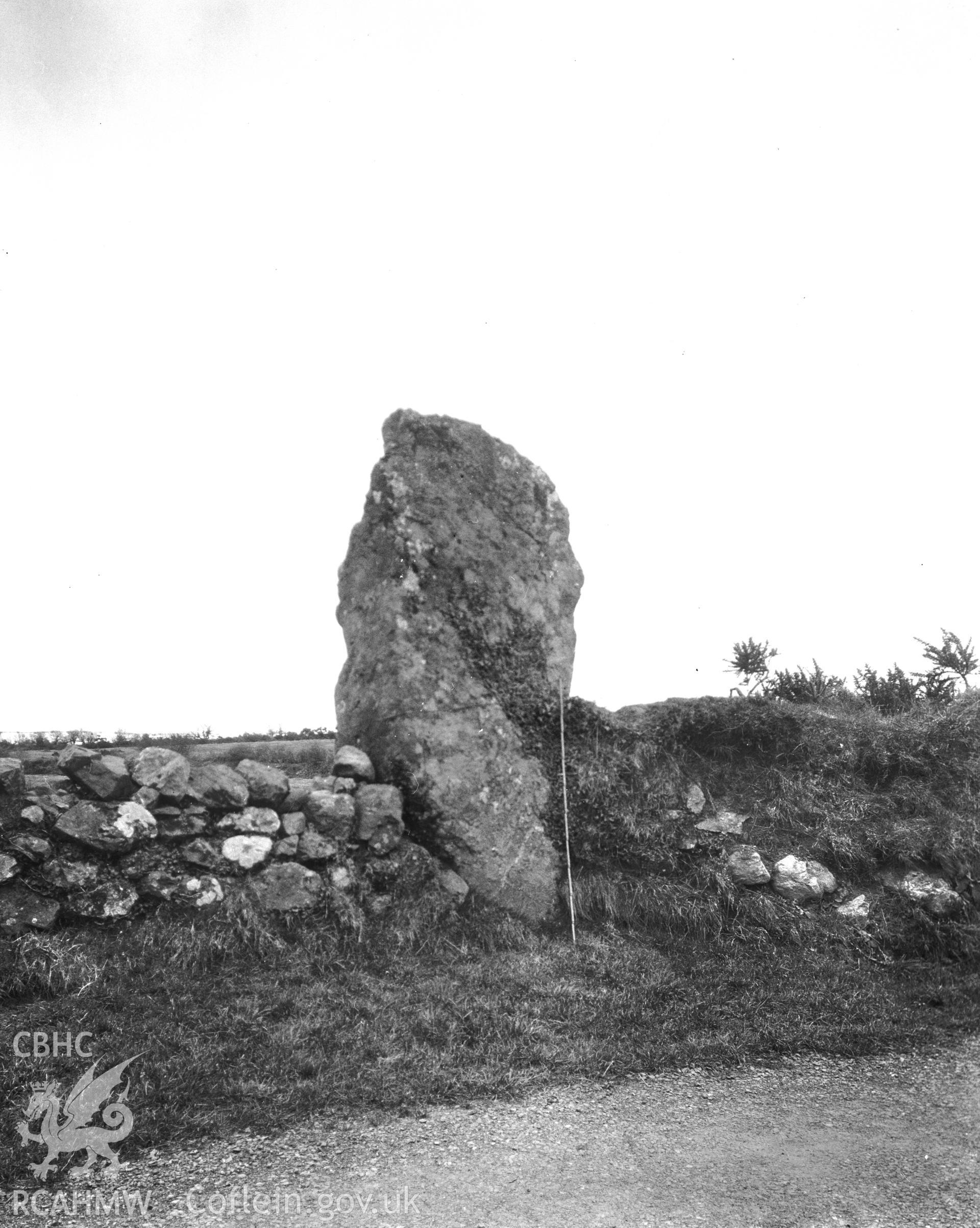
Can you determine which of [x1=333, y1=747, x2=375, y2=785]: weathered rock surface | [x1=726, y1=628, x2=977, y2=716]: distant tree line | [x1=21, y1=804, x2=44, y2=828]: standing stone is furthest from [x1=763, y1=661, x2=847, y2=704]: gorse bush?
[x1=21, y1=804, x2=44, y2=828]: standing stone

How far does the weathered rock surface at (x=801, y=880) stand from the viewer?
8336 mm

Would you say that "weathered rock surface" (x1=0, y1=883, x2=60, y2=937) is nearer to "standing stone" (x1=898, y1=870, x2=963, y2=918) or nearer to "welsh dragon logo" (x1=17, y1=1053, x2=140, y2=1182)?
"welsh dragon logo" (x1=17, y1=1053, x2=140, y2=1182)

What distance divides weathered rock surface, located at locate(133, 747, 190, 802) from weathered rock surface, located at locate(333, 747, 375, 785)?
1420mm

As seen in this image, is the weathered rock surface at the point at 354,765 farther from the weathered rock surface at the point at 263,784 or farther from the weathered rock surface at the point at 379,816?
the weathered rock surface at the point at 263,784

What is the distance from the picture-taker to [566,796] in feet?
28.4

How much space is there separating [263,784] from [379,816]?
3.46 feet

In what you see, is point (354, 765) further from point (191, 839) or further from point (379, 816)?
point (191, 839)

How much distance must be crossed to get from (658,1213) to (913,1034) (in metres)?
3.31

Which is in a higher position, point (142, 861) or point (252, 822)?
point (252, 822)

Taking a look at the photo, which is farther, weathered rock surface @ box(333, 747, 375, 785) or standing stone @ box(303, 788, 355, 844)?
weathered rock surface @ box(333, 747, 375, 785)

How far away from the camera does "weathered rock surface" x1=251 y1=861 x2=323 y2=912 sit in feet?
23.2

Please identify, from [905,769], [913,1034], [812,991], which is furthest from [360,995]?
[905,769]

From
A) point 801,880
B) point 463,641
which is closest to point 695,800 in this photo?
point 801,880

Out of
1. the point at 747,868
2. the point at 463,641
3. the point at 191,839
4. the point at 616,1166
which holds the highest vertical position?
the point at 463,641
